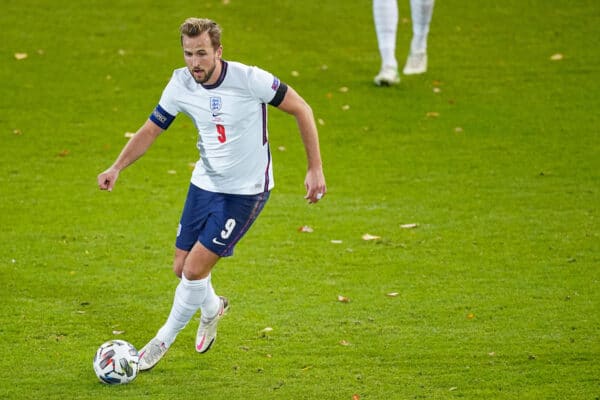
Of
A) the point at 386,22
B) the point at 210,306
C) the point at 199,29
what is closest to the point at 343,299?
the point at 210,306

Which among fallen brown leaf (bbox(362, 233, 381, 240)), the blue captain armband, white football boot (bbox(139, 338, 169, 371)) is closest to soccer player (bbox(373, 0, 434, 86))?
fallen brown leaf (bbox(362, 233, 381, 240))

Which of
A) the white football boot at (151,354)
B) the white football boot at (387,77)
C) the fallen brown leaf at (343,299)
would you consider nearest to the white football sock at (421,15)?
the white football boot at (387,77)

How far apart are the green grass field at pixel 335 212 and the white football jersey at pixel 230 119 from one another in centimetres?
118

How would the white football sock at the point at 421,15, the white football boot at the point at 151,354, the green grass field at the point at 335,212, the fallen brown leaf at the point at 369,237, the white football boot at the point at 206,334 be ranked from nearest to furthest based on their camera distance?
the white football boot at the point at 151,354, the green grass field at the point at 335,212, the white football boot at the point at 206,334, the fallen brown leaf at the point at 369,237, the white football sock at the point at 421,15

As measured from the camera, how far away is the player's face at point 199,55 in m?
5.87

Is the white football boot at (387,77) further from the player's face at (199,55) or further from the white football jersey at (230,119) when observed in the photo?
the player's face at (199,55)

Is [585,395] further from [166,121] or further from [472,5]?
[472,5]

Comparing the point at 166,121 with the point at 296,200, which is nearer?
the point at 166,121

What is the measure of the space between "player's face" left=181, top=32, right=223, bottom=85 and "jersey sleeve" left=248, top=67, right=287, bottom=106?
26 centimetres

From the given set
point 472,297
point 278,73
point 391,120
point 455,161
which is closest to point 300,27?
point 278,73

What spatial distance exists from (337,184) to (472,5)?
26.5 ft

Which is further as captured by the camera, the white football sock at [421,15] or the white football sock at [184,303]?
the white football sock at [421,15]

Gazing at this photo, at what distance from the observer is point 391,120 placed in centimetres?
1302

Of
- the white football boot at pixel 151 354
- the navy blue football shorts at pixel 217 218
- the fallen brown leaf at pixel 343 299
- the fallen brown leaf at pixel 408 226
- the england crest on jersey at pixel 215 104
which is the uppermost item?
the england crest on jersey at pixel 215 104
